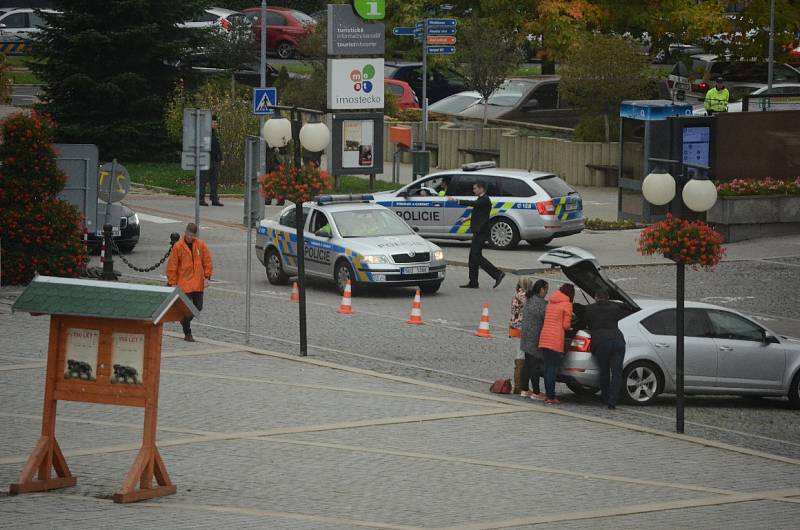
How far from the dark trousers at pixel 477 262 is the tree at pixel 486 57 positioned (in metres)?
15.8

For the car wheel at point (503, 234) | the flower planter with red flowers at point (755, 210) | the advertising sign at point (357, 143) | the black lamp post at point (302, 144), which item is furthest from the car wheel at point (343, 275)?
the advertising sign at point (357, 143)

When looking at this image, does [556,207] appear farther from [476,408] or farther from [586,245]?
[476,408]

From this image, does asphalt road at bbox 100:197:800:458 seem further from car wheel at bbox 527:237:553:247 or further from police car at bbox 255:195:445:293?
car wheel at bbox 527:237:553:247

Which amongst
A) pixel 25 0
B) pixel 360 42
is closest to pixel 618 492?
pixel 360 42

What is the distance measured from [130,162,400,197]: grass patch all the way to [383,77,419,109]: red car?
6.68m

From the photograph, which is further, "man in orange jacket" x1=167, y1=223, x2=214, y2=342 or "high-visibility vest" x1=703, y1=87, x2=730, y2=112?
"high-visibility vest" x1=703, y1=87, x2=730, y2=112

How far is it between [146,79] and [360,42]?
8.59 meters

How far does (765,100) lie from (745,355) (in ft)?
62.7

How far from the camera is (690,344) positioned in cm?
1869

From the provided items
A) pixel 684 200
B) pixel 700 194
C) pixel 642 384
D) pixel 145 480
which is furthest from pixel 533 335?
pixel 145 480

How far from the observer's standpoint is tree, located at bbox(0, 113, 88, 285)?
24000 millimetres

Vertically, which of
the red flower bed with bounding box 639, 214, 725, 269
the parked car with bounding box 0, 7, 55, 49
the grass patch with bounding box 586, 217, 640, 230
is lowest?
the grass patch with bounding box 586, 217, 640, 230

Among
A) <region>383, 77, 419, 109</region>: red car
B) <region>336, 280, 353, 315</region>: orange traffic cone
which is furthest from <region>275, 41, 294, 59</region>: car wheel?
<region>336, 280, 353, 315</region>: orange traffic cone

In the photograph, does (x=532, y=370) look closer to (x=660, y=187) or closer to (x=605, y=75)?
(x=660, y=187)
